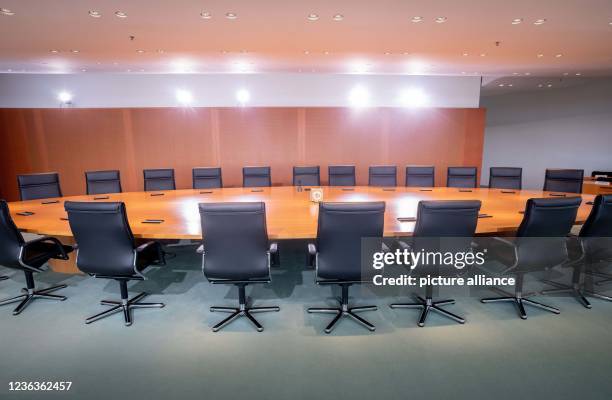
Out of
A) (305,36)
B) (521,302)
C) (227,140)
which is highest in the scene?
(305,36)

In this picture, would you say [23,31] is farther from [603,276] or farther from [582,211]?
[603,276]

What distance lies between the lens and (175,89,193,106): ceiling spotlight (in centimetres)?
727

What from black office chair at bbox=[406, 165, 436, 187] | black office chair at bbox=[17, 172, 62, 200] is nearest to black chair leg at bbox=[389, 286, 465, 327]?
black office chair at bbox=[406, 165, 436, 187]

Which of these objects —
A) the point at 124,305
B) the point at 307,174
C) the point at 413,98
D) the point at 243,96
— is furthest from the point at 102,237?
the point at 413,98

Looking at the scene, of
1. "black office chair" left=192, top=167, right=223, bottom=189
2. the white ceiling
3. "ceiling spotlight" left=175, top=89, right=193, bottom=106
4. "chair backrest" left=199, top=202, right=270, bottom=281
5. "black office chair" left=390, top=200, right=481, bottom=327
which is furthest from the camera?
"ceiling spotlight" left=175, top=89, right=193, bottom=106

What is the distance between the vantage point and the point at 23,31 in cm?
409

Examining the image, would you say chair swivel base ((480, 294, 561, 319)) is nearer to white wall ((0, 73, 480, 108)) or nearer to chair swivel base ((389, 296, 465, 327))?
chair swivel base ((389, 296, 465, 327))

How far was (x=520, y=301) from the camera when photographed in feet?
9.61

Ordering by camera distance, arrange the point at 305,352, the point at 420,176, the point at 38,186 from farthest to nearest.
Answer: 1. the point at 420,176
2. the point at 38,186
3. the point at 305,352

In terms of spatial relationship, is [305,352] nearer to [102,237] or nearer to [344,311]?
[344,311]

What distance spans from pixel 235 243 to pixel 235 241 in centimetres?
2

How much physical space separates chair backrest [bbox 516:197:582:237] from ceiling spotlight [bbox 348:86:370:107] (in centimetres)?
536

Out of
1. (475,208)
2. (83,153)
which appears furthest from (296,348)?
(83,153)

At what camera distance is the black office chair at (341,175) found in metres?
5.98
